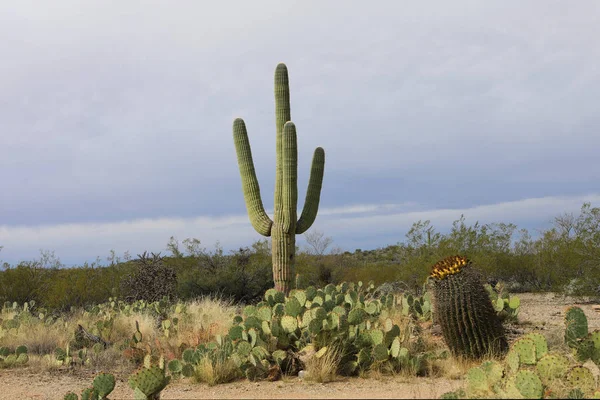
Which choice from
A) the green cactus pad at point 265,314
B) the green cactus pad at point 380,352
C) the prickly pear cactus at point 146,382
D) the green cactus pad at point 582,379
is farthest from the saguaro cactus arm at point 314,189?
the green cactus pad at point 582,379

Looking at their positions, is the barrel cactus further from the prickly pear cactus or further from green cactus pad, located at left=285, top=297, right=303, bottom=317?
the prickly pear cactus

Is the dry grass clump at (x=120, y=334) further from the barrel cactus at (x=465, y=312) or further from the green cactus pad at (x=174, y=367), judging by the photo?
the barrel cactus at (x=465, y=312)

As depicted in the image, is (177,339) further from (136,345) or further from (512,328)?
(512,328)

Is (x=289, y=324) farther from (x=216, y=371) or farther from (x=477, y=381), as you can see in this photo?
(x=477, y=381)

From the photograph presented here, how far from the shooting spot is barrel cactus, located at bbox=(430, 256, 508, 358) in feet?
26.0

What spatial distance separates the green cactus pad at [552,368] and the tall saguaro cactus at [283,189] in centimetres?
889

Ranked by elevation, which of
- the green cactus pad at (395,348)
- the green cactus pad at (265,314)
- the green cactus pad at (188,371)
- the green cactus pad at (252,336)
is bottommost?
the green cactus pad at (188,371)

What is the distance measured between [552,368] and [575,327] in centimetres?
146

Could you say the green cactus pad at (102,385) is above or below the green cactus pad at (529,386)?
below

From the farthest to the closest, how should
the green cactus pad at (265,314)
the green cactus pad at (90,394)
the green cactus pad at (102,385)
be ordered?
the green cactus pad at (265,314)
the green cactus pad at (102,385)
the green cactus pad at (90,394)

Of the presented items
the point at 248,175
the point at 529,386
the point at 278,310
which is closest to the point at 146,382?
the point at 278,310

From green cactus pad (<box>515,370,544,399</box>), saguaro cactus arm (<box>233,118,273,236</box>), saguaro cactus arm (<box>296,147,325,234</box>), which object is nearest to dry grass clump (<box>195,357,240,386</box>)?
green cactus pad (<box>515,370,544,399</box>)

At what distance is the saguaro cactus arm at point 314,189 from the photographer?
1535 cm

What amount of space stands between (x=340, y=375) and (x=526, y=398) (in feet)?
9.34
